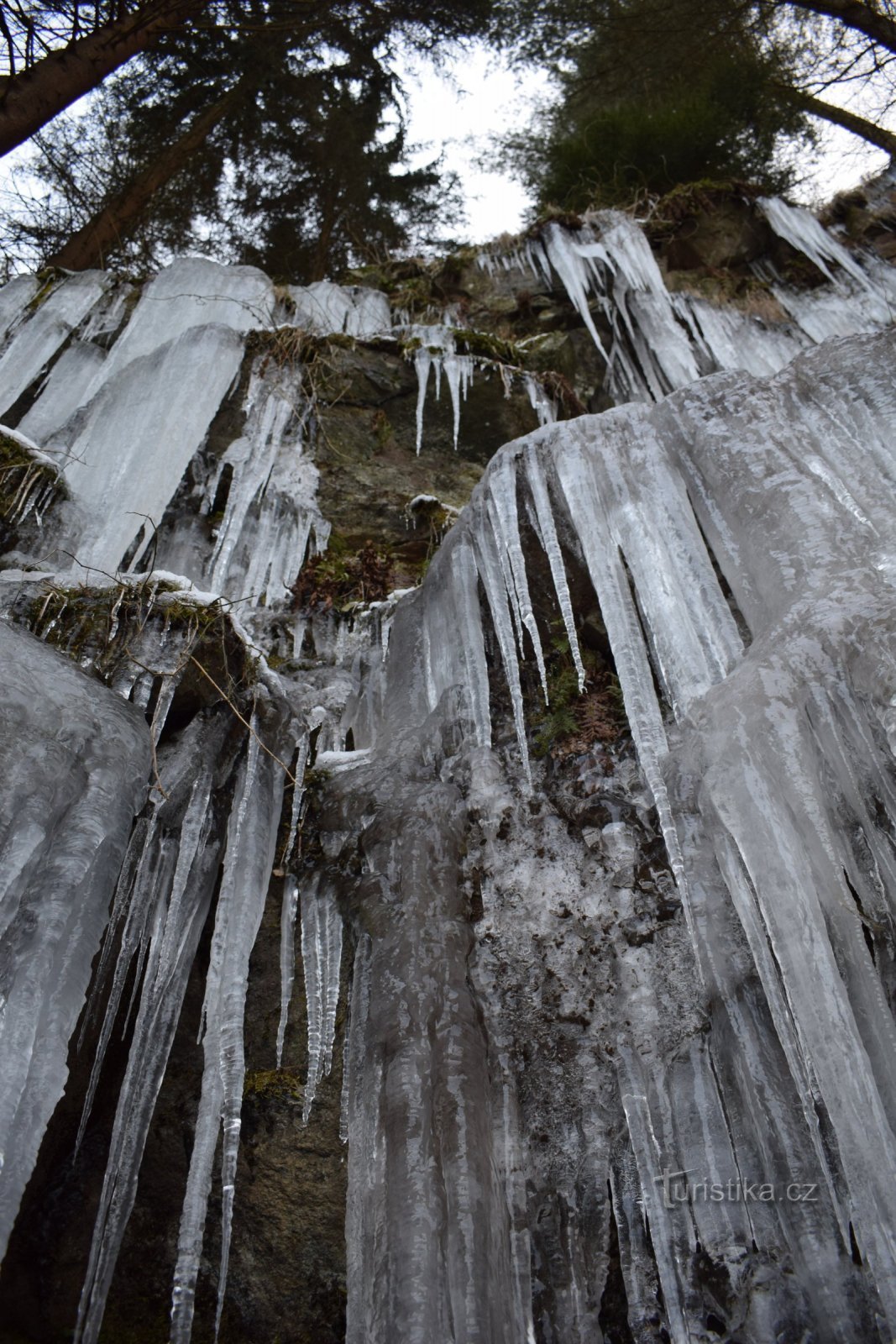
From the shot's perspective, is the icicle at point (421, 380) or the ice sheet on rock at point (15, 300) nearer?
the icicle at point (421, 380)

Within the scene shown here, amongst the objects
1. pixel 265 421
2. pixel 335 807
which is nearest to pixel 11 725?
pixel 335 807

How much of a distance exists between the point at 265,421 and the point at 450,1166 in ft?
16.2

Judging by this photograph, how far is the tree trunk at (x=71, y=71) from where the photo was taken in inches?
204

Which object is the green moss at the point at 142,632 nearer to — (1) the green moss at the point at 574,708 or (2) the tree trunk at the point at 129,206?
(1) the green moss at the point at 574,708

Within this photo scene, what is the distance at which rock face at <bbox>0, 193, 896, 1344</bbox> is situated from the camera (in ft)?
8.36

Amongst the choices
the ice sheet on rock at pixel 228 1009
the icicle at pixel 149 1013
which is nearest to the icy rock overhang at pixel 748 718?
the ice sheet on rock at pixel 228 1009

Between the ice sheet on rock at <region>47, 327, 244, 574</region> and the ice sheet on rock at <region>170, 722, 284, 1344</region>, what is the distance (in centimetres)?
186

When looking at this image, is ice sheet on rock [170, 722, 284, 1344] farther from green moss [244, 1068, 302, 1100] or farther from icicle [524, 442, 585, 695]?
icicle [524, 442, 585, 695]

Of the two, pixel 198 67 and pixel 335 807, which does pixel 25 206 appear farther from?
pixel 335 807

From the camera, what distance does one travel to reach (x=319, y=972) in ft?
10.6

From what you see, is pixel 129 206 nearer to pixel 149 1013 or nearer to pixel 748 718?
pixel 149 1013

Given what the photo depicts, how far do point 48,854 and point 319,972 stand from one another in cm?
107

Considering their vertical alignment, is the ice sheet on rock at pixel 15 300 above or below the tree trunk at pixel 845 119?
below

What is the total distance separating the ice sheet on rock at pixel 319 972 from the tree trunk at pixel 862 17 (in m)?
8.26
